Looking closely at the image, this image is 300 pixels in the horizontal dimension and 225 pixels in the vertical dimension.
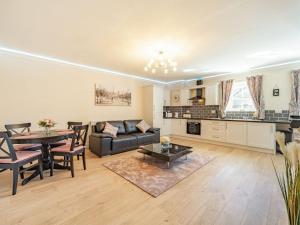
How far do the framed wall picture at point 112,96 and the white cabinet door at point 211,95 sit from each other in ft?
9.97

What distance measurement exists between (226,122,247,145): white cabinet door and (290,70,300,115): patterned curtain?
50.6 inches

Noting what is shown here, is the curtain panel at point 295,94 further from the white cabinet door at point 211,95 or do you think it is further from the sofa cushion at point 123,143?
the sofa cushion at point 123,143

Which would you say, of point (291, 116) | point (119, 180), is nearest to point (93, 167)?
point (119, 180)

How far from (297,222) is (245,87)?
5.38m

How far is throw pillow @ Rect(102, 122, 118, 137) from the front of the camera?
438cm

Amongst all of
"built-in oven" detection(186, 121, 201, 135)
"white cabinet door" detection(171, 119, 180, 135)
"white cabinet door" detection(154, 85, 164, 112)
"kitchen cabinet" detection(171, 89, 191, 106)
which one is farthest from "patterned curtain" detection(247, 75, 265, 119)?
"white cabinet door" detection(154, 85, 164, 112)

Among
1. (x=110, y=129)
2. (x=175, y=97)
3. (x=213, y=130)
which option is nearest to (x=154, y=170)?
(x=110, y=129)

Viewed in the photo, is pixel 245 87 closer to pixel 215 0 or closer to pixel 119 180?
pixel 215 0

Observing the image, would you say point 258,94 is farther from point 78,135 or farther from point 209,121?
point 78,135

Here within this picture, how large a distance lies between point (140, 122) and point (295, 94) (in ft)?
15.4

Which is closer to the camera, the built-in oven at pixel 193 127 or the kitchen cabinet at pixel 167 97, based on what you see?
the built-in oven at pixel 193 127

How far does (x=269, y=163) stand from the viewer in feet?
11.5

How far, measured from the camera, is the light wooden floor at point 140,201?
174cm

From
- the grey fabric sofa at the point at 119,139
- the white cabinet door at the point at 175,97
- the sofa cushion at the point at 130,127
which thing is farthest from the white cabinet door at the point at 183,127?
the sofa cushion at the point at 130,127
